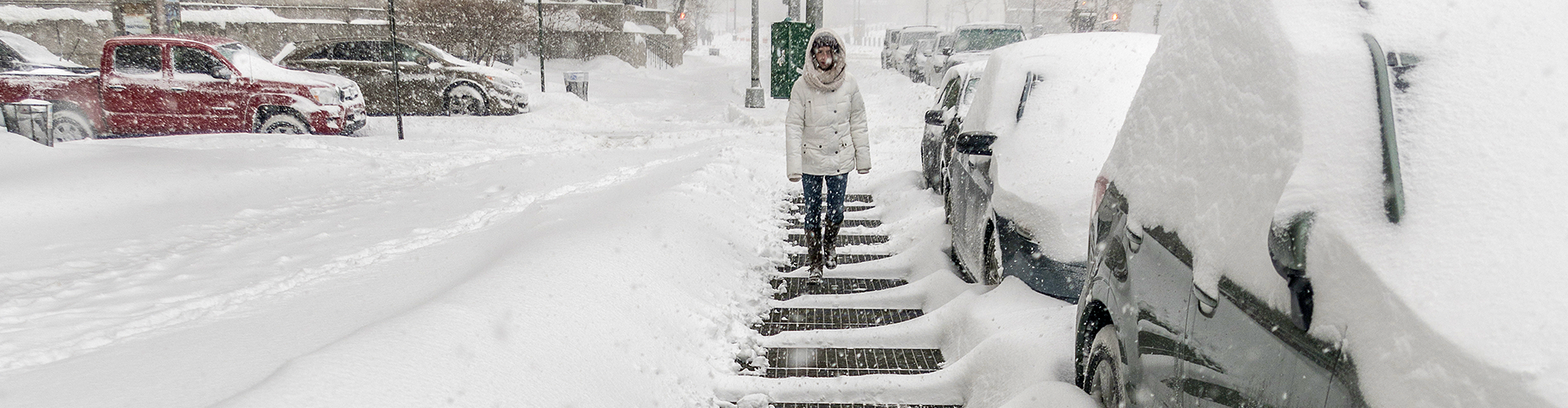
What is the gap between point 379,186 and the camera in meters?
9.00

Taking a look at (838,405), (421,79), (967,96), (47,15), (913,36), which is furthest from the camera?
(913,36)

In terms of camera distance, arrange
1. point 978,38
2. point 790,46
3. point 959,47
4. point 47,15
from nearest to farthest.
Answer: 1. point 790,46
2. point 959,47
3. point 978,38
4. point 47,15

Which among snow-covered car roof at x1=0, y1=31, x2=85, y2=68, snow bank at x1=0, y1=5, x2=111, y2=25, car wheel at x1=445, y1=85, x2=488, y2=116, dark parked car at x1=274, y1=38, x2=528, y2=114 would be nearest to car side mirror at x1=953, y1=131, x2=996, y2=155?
dark parked car at x1=274, y1=38, x2=528, y2=114

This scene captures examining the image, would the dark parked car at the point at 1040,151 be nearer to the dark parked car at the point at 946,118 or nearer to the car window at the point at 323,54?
the dark parked car at the point at 946,118

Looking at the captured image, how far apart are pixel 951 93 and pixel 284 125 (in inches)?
335

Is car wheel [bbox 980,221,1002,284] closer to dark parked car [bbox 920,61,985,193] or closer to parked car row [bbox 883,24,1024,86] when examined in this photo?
dark parked car [bbox 920,61,985,193]

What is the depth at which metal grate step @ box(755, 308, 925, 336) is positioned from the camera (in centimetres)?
511

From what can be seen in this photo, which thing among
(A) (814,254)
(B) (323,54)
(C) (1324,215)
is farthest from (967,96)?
(B) (323,54)

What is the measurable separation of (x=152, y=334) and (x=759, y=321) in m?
2.77

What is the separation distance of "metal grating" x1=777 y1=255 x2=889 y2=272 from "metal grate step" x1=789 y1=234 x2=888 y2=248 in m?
0.32

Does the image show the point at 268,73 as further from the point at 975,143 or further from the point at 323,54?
the point at 975,143

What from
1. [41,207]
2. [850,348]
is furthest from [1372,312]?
[41,207]

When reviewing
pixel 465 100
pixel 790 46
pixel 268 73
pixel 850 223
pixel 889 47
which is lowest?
pixel 850 223

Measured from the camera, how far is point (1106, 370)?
303 cm
